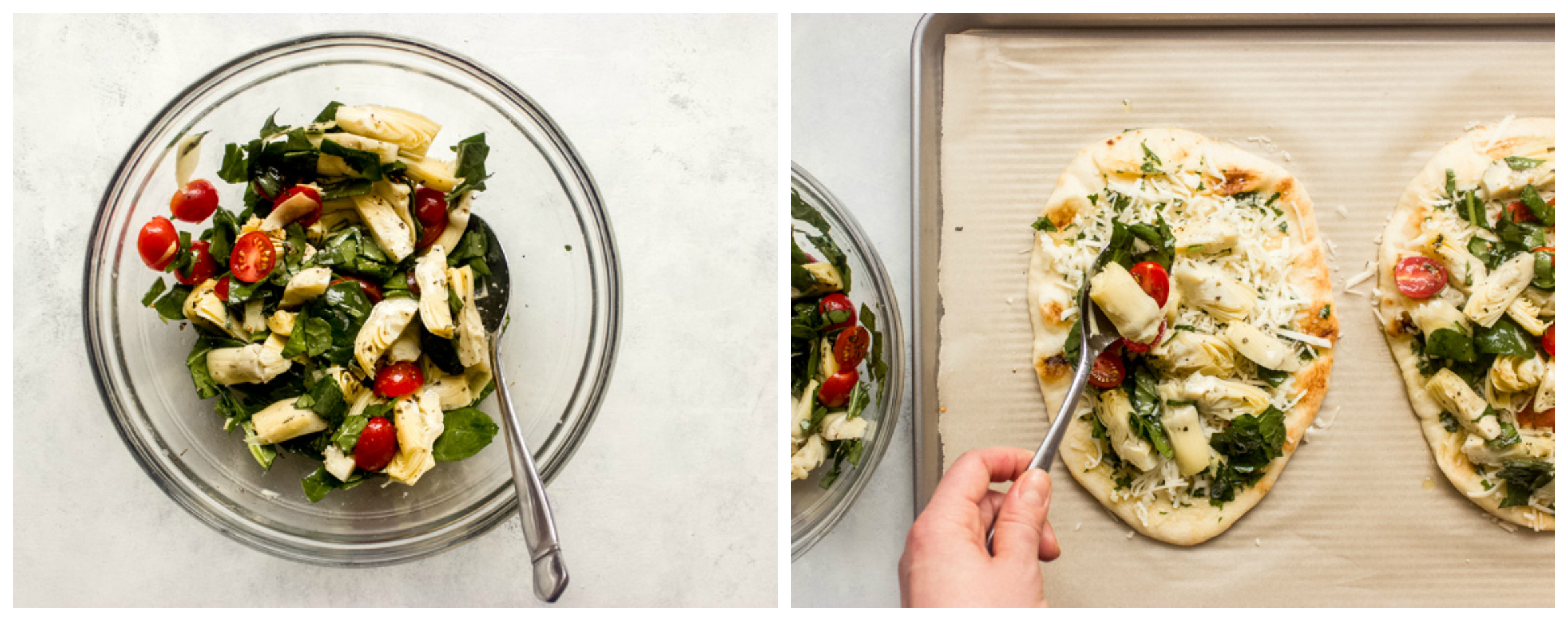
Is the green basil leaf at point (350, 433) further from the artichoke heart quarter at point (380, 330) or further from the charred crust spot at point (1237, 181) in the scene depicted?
the charred crust spot at point (1237, 181)

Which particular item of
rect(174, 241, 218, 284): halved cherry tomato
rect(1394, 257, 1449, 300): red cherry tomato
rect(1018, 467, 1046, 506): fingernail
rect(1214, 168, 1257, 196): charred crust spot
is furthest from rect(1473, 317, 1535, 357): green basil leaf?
rect(174, 241, 218, 284): halved cherry tomato

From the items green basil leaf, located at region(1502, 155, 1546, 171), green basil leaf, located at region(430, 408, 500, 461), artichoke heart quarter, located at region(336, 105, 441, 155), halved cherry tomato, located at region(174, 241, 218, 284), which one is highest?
artichoke heart quarter, located at region(336, 105, 441, 155)

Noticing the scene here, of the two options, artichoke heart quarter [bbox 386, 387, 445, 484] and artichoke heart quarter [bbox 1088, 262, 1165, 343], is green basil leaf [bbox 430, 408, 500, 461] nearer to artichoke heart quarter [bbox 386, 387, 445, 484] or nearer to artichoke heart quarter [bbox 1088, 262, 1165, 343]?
artichoke heart quarter [bbox 386, 387, 445, 484]

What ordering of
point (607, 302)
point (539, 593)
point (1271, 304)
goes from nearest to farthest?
point (539, 593) → point (607, 302) → point (1271, 304)

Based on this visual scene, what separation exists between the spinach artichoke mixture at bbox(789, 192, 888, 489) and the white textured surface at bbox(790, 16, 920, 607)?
0.17m

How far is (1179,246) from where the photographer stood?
1849 mm

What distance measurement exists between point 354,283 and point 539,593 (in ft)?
2.25

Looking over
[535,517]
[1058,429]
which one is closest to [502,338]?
[535,517]

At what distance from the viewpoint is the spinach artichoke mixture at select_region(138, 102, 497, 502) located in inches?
60.9

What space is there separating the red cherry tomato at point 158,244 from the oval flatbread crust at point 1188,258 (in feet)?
5.76

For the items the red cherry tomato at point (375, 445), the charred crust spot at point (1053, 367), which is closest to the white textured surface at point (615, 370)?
the red cherry tomato at point (375, 445)

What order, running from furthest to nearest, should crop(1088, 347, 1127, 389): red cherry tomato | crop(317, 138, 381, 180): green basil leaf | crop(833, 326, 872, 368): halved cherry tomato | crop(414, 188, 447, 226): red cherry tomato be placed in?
crop(1088, 347, 1127, 389): red cherry tomato
crop(833, 326, 872, 368): halved cherry tomato
crop(414, 188, 447, 226): red cherry tomato
crop(317, 138, 381, 180): green basil leaf

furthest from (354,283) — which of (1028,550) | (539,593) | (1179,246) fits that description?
(1179,246)

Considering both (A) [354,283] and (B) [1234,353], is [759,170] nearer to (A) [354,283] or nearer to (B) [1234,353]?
(A) [354,283]
